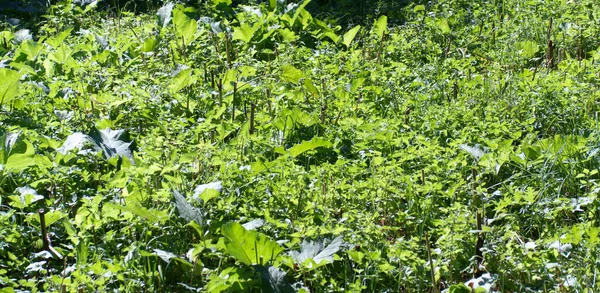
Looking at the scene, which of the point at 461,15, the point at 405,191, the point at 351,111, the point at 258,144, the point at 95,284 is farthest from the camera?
the point at 461,15

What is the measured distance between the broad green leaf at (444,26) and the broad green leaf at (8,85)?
290 centimetres

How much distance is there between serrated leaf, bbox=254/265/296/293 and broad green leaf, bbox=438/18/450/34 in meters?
3.04

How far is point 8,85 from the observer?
393cm

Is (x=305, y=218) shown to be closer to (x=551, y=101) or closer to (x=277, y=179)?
(x=277, y=179)

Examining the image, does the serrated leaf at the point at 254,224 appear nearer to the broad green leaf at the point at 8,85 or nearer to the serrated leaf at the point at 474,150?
the serrated leaf at the point at 474,150

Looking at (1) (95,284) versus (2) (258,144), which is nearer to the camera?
(1) (95,284)

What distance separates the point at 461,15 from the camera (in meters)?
5.53

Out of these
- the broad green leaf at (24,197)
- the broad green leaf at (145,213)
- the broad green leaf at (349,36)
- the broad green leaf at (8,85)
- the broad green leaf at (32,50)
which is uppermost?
the broad green leaf at (8,85)

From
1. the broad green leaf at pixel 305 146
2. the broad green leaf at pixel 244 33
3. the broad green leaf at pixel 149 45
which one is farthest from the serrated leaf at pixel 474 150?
the broad green leaf at pixel 149 45

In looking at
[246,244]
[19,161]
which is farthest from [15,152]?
[246,244]

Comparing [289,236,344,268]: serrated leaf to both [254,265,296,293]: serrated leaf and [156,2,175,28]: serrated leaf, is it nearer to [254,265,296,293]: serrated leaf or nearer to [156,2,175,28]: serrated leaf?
[254,265,296,293]: serrated leaf

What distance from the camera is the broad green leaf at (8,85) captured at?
3934mm

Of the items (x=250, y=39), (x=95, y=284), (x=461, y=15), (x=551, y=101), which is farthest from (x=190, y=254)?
(x=461, y=15)

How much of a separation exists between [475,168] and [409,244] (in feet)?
1.98
